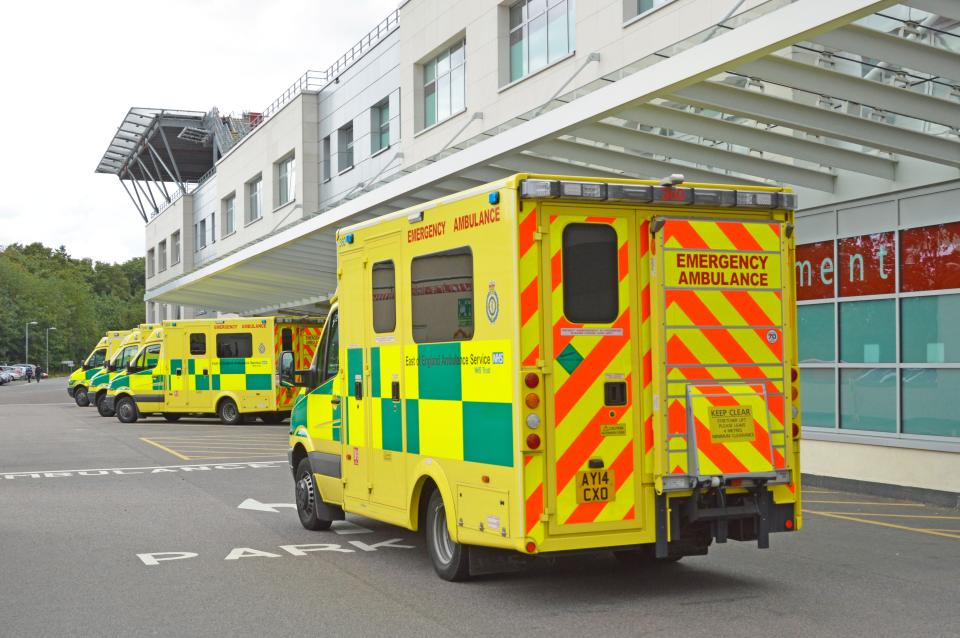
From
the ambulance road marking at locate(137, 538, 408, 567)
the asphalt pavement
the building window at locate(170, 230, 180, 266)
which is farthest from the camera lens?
the building window at locate(170, 230, 180, 266)

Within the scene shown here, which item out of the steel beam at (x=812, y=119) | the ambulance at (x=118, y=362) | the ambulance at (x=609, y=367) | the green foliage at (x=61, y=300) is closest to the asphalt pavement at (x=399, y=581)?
the ambulance at (x=609, y=367)

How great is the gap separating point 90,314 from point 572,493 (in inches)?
5818

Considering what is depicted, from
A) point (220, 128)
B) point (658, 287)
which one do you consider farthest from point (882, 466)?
point (220, 128)

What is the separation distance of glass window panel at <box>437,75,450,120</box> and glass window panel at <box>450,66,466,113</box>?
0.87 ft

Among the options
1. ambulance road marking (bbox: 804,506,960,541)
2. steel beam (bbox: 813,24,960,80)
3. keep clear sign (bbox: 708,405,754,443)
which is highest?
steel beam (bbox: 813,24,960,80)

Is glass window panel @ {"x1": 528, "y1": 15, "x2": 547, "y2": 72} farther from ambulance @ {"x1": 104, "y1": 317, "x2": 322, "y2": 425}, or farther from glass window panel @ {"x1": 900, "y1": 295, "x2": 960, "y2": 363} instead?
glass window panel @ {"x1": 900, "y1": 295, "x2": 960, "y2": 363}

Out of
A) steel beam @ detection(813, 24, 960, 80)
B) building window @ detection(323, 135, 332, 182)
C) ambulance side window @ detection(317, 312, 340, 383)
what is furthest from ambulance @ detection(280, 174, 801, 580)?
building window @ detection(323, 135, 332, 182)

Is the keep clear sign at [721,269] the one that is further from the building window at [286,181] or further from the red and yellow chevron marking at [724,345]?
the building window at [286,181]

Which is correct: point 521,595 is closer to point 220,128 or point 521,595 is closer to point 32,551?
point 32,551

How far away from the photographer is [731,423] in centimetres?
770

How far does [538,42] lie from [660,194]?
1590 cm

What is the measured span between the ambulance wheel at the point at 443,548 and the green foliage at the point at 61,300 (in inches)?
4745

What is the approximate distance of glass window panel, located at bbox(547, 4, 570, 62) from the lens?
2178cm

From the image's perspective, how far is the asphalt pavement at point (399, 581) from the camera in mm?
6957
